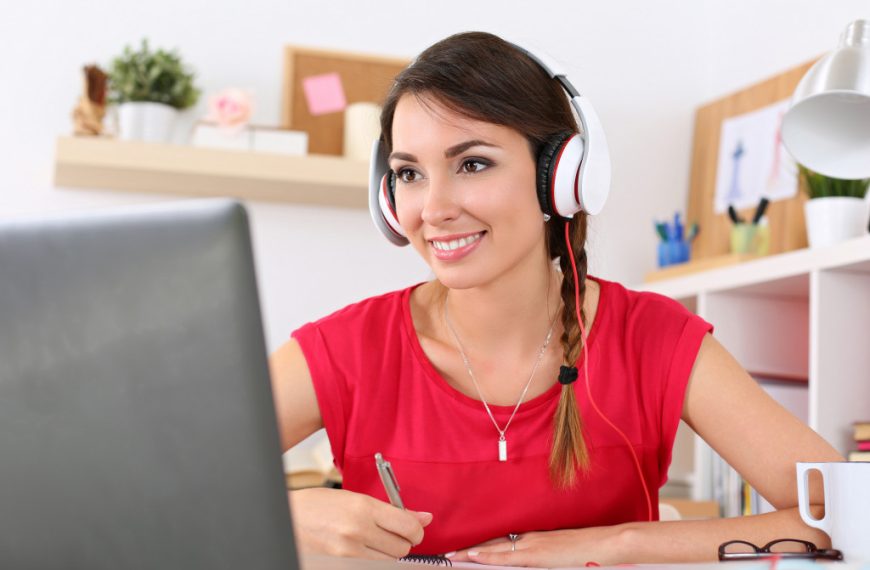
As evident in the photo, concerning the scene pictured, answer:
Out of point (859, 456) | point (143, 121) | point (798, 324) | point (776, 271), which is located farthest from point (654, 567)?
point (143, 121)

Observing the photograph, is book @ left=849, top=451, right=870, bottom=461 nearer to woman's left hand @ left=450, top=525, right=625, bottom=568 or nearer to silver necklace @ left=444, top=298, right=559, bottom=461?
silver necklace @ left=444, top=298, right=559, bottom=461

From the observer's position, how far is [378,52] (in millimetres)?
2891

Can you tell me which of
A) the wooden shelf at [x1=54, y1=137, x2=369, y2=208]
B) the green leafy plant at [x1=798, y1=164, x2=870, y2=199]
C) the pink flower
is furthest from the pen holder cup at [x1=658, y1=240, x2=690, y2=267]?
the pink flower

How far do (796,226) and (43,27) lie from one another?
6.27 ft

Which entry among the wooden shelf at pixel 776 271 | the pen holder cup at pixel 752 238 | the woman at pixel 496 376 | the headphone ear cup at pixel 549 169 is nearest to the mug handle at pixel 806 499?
the woman at pixel 496 376

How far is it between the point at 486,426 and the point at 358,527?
1.67ft

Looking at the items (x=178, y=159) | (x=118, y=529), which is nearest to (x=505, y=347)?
(x=118, y=529)

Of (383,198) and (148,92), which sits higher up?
(148,92)

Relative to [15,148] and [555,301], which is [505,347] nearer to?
[555,301]

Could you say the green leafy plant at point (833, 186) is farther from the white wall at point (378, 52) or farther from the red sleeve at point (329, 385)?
the red sleeve at point (329, 385)

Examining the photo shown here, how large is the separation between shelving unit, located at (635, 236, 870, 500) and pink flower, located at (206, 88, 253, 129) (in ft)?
3.65

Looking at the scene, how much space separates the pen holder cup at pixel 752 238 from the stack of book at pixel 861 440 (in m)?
0.63

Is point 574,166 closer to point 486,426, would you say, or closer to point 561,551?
point 486,426

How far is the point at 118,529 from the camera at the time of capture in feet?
1.66
